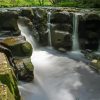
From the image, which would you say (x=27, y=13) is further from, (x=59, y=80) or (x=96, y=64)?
(x=59, y=80)

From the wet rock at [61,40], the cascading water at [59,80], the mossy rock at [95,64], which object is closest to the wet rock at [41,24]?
the wet rock at [61,40]

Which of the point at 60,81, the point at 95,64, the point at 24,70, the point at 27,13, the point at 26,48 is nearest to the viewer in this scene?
the point at 24,70

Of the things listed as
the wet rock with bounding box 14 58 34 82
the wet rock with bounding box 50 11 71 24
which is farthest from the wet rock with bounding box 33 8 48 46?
the wet rock with bounding box 14 58 34 82

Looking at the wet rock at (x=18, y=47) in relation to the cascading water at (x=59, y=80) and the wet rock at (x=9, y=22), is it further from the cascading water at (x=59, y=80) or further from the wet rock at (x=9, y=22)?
the wet rock at (x=9, y=22)

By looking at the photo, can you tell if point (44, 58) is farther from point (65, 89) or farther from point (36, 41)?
point (65, 89)

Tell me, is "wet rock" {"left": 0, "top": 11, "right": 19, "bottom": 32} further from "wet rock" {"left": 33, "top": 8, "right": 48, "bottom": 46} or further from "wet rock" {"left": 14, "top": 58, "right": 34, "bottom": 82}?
"wet rock" {"left": 14, "top": 58, "right": 34, "bottom": 82}

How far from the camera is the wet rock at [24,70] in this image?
65.9 feet

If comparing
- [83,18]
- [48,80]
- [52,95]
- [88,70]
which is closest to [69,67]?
[88,70]

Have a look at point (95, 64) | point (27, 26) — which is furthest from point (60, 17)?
point (95, 64)

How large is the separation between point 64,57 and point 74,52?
309 cm

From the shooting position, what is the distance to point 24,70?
2030 centimetres

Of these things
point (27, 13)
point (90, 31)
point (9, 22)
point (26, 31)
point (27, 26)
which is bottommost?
point (90, 31)

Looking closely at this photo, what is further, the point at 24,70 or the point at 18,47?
the point at 18,47

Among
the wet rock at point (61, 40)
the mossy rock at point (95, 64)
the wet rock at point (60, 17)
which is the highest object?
the wet rock at point (60, 17)
